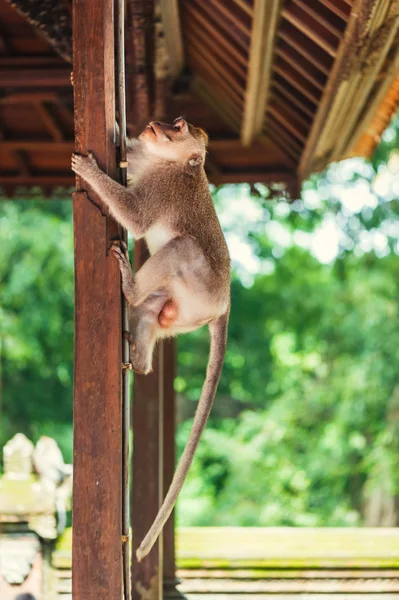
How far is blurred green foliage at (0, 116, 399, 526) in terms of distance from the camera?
15062 mm

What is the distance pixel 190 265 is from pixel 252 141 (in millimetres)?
→ 3643

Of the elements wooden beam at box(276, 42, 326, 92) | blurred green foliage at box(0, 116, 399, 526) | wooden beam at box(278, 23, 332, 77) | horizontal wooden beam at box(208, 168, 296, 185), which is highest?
wooden beam at box(278, 23, 332, 77)

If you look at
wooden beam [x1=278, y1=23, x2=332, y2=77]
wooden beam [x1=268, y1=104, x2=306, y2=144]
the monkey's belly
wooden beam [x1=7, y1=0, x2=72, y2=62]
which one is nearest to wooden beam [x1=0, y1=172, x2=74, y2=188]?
wooden beam [x1=268, y1=104, x2=306, y2=144]

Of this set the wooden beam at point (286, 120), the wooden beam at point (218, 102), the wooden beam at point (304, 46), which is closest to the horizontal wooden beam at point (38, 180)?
the wooden beam at point (218, 102)

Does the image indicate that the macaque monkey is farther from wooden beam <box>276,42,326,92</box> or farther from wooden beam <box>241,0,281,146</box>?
wooden beam <box>276,42,326,92</box>

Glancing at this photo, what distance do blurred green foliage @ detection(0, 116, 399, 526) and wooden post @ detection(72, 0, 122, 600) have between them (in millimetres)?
11812

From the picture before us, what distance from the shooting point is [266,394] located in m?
17.3

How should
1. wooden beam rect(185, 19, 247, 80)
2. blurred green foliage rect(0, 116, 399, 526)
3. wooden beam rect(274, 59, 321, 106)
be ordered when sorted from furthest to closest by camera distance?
blurred green foliage rect(0, 116, 399, 526), wooden beam rect(185, 19, 247, 80), wooden beam rect(274, 59, 321, 106)

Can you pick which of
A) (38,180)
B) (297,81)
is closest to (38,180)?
(38,180)

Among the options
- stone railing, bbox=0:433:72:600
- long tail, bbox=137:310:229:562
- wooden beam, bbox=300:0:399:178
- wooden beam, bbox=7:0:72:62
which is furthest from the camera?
stone railing, bbox=0:433:72:600

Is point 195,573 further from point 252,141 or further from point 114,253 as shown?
point 114,253

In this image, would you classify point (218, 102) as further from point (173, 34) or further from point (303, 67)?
point (303, 67)

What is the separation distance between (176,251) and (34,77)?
277cm

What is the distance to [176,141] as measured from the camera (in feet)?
12.2
